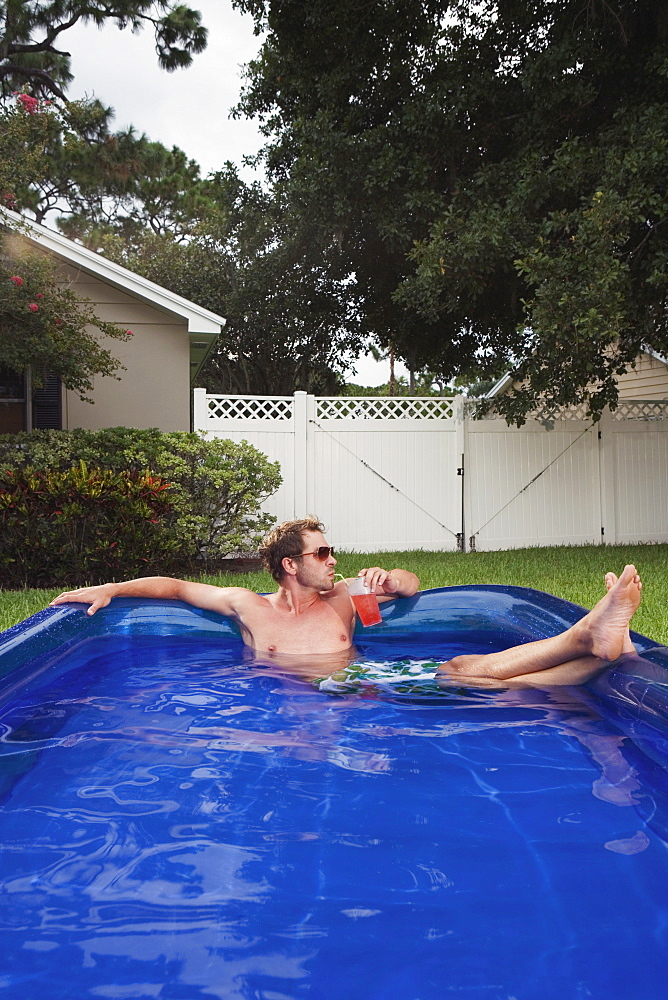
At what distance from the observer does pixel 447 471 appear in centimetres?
1073

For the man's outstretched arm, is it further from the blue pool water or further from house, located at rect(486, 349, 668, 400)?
house, located at rect(486, 349, 668, 400)

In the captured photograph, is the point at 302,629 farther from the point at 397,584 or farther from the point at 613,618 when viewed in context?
the point at 613,618

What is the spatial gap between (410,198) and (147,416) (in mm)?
4483

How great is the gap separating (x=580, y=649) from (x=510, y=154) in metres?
8.44

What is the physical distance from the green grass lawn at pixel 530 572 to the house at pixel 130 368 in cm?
352

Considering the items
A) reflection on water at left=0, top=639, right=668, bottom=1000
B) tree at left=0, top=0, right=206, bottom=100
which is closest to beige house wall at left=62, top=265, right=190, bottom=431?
reflection on water at left=0, top=639, right=668, bottom=1000

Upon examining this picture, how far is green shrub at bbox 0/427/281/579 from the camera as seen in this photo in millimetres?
8461

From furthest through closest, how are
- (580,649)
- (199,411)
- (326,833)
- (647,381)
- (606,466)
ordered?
(647,381)
(606,466)
(199,411)
(580,649)
(326,833)

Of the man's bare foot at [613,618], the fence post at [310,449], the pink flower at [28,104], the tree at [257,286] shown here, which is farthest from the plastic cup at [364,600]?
the tree at [257,286]

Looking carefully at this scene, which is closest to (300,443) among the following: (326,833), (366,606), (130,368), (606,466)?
(130,368)

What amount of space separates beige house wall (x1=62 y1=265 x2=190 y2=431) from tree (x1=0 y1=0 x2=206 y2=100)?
984 cm

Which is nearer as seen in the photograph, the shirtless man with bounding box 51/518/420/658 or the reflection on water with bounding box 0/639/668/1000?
the reflection on water with bounding box 0/639/668/1000

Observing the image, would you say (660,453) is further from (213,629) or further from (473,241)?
(213,629)

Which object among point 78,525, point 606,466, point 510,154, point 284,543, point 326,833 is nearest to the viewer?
point 326,833
